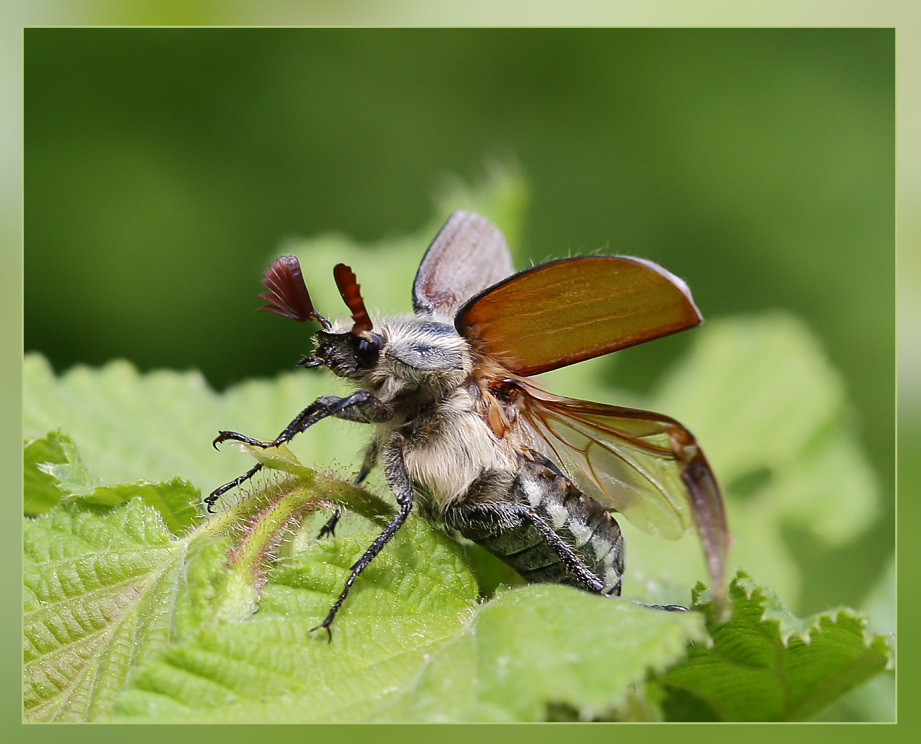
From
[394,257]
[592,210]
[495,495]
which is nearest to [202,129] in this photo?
[394,257]

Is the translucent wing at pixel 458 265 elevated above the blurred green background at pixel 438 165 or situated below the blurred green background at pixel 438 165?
below

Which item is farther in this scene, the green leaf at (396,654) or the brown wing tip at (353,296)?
the brown wing tip at (353,296)

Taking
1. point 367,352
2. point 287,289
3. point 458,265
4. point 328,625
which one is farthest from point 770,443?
point 328,625

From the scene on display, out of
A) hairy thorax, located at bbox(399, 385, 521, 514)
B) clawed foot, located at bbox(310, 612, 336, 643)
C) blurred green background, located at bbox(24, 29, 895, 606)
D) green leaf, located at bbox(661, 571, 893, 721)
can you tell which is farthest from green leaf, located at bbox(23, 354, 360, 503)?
green leaf, located at bbox(661, 571, 893, 721)

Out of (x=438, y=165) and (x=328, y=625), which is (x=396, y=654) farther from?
(x=438, y=165)

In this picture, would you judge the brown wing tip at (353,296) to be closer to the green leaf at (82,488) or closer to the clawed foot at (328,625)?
the green leaf at (82,488)

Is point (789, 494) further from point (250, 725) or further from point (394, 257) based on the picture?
point (250, 725)

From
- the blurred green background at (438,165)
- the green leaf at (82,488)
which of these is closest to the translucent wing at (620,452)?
the green leaf at (82,488)
